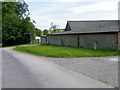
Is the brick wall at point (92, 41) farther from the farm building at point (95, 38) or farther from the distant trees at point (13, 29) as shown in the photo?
the distant trees at point (13, 29)

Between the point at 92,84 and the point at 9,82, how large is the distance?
386 cm

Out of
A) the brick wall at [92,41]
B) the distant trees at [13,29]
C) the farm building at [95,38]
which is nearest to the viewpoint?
the farm building at [95,38]

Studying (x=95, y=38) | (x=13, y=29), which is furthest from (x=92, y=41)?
(x=13, y=29)

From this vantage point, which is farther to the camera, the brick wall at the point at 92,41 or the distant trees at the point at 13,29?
the distant trees at the point at 13,29

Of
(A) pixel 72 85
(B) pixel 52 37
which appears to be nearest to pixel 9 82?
(A) pixel 72 85

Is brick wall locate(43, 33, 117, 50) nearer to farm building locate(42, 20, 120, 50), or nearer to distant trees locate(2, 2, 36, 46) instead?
farm building locate(42, 20, 120, 50)

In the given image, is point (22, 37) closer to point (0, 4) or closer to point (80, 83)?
point (0, 4)

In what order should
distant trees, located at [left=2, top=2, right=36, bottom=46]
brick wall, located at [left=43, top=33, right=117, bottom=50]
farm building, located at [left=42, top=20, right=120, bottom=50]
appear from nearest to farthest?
farm building, located at [left=42, top=20, right=120, bottom=50] → brick wall, located at [left=43, top=33, right=117, bottom=50] → distant trees, located at [left=2, top=2, right=36, bottom=46]

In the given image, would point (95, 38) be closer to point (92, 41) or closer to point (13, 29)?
point (92, 41)

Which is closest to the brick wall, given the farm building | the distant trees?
the farm building

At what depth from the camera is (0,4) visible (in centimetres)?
1650

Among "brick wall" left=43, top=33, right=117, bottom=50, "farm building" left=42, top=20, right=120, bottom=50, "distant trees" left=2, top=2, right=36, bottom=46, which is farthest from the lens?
"distant trees" left=2, top=2, right=36, bottom=46

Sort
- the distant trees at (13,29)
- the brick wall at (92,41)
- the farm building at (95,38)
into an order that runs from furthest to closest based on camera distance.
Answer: the distant trees at (13,29) → the brick wall at (92,41) → the farm building at (95,38)

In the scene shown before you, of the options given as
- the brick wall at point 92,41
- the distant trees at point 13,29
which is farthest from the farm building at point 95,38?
the distant trees at point 13,29
